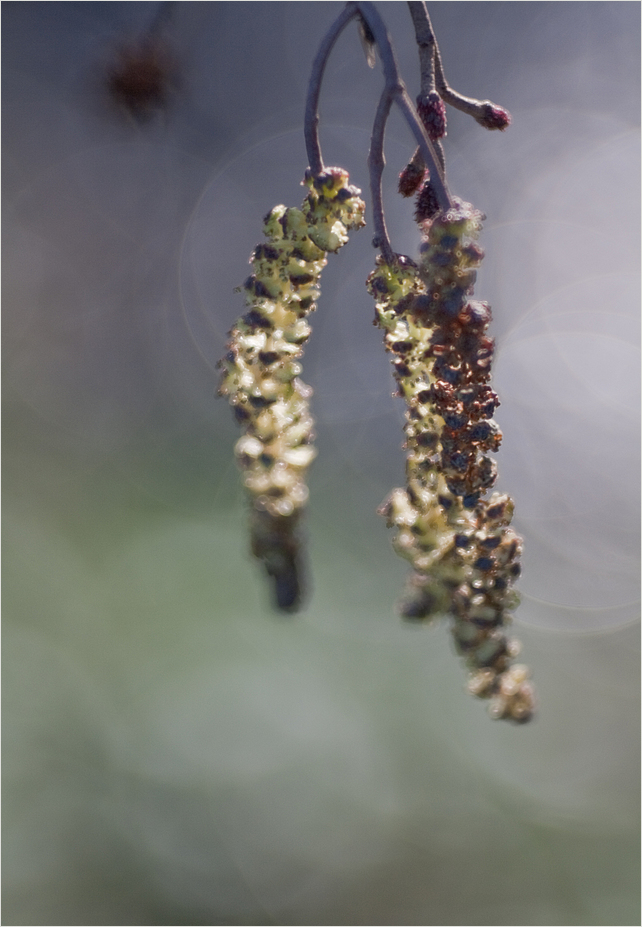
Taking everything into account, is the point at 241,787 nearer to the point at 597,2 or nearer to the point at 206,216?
the point at 206,216

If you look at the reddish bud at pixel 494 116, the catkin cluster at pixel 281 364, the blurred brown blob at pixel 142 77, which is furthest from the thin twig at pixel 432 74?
the blurred brown blob at pixel 142 77

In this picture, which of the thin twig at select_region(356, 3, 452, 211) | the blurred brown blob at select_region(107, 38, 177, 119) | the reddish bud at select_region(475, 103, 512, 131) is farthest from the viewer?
the blurred brown blob at select_region(107, 38, 177, 119)

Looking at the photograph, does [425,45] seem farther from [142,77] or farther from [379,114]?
[142,77]

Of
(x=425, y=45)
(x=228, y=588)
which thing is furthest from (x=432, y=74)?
(x=228, y=588)

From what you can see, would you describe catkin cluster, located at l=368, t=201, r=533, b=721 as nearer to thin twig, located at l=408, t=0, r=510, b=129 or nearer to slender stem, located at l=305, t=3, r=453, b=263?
slender stem, located at l=305, t=3, r=453, b=263

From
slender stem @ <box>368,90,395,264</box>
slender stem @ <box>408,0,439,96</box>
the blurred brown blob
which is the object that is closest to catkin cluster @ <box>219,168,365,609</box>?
slender stem @ <box>368,90,395,264</box>

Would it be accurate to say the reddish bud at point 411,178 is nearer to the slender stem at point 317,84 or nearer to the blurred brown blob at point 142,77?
the slender stem at point 317,84

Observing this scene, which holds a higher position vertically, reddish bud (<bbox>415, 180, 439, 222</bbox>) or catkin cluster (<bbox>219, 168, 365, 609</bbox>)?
reddish bud (<bbox>415, 180, 439, 222</bbox>)
